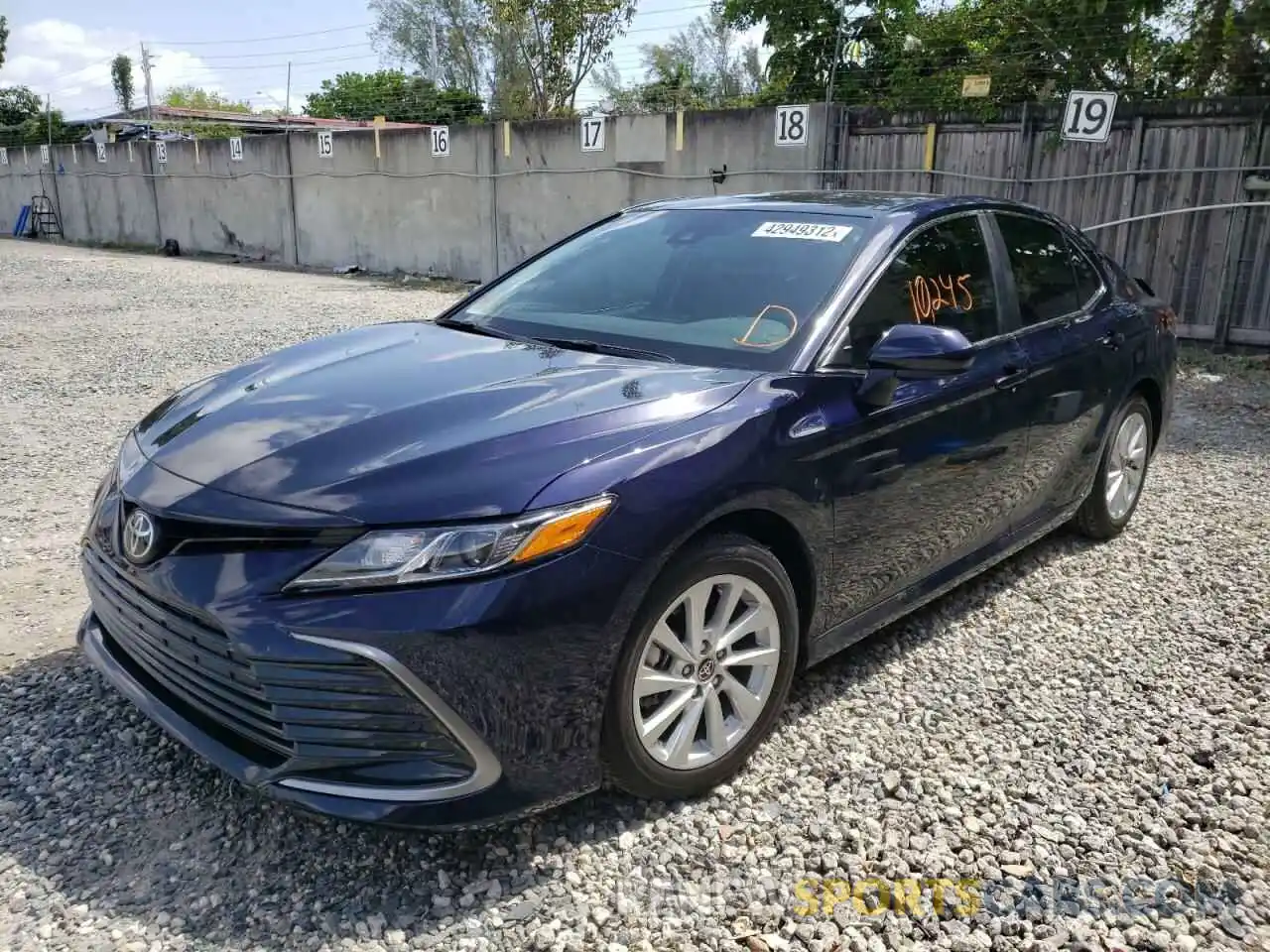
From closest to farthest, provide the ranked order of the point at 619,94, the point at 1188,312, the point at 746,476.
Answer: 1. the point at 746,476
2. the point at 1188,312
3. the point at 619,94

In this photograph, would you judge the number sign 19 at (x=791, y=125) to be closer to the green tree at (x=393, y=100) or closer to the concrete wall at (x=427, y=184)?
the concrete wall at (x=427, y=184)

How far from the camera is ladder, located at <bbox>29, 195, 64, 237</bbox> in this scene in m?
28.8

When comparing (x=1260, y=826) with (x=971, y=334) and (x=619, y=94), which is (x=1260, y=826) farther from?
(x=619, y=94)

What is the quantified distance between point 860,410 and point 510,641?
53.9 inches

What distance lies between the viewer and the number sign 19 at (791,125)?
485 inches

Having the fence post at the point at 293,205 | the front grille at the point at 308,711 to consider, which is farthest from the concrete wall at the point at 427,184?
the front grille at the point at 308,711

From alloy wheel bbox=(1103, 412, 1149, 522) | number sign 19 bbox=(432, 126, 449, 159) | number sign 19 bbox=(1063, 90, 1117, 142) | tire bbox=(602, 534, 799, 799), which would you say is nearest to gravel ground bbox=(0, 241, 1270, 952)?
tire bbox=(602, 534, 799, 799)

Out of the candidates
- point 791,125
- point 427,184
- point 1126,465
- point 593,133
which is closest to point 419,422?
point 1126,465

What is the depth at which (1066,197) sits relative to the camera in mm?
10508

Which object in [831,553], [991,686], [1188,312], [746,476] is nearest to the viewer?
[746,476]

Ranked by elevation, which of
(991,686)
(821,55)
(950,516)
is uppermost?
(821,55)

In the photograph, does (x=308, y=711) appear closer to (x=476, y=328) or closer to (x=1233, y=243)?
(x=476, y=328)

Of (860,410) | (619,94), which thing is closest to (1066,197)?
(860,410)

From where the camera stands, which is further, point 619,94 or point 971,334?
point 619,94
